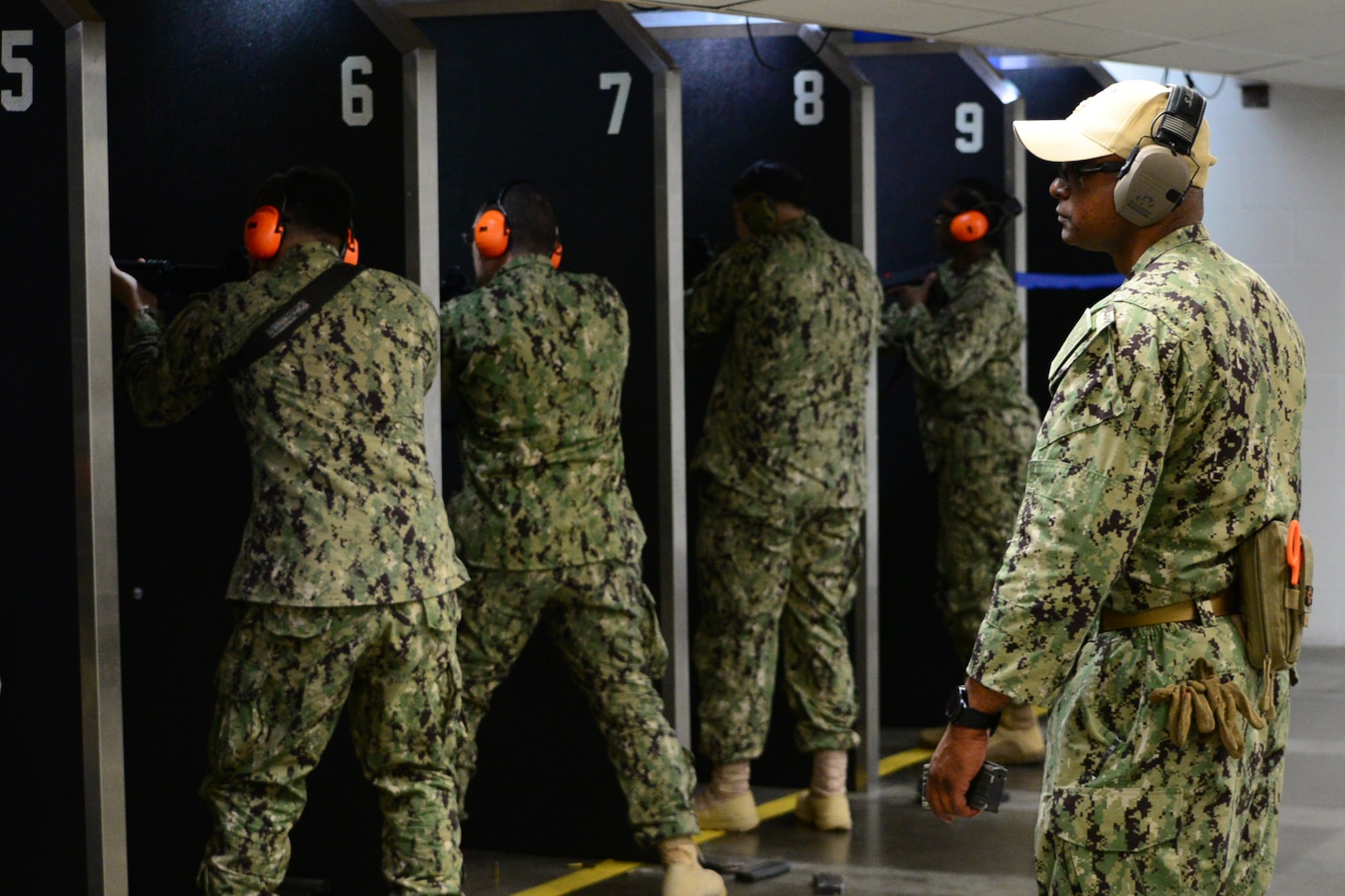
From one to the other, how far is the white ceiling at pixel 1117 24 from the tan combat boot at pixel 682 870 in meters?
1.91

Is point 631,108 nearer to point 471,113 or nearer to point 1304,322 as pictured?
point 471,113

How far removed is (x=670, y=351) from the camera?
4492mm

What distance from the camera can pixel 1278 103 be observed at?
25.7ft

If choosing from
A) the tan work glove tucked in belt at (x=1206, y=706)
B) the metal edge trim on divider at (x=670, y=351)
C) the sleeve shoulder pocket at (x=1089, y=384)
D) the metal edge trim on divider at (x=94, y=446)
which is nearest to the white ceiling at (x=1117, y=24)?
the metal edge trim on divider at (x=670, y=351)

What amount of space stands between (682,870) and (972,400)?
2206 millimetres

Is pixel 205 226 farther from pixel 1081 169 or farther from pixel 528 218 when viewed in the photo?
pixel 1081 169

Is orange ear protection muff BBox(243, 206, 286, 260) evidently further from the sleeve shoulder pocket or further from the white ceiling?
the sleeve shoulder pocket

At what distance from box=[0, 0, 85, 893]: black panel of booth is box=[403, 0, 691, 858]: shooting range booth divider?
1.27 m

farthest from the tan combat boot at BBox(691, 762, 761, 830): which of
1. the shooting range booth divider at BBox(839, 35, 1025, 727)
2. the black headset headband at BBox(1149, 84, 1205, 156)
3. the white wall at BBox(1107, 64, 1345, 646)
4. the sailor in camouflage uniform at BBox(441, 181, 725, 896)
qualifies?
the white wall at BBox(1107, 64, 1345, 646)

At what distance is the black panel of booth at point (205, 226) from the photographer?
384 cm

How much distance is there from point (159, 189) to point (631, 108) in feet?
3.78

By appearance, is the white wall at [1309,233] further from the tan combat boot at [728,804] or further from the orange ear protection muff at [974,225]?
the tan combat boot at [728,804]

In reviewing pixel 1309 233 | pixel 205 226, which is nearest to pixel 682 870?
pixel 205 226

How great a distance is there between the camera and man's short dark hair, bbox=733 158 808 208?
4.86m
